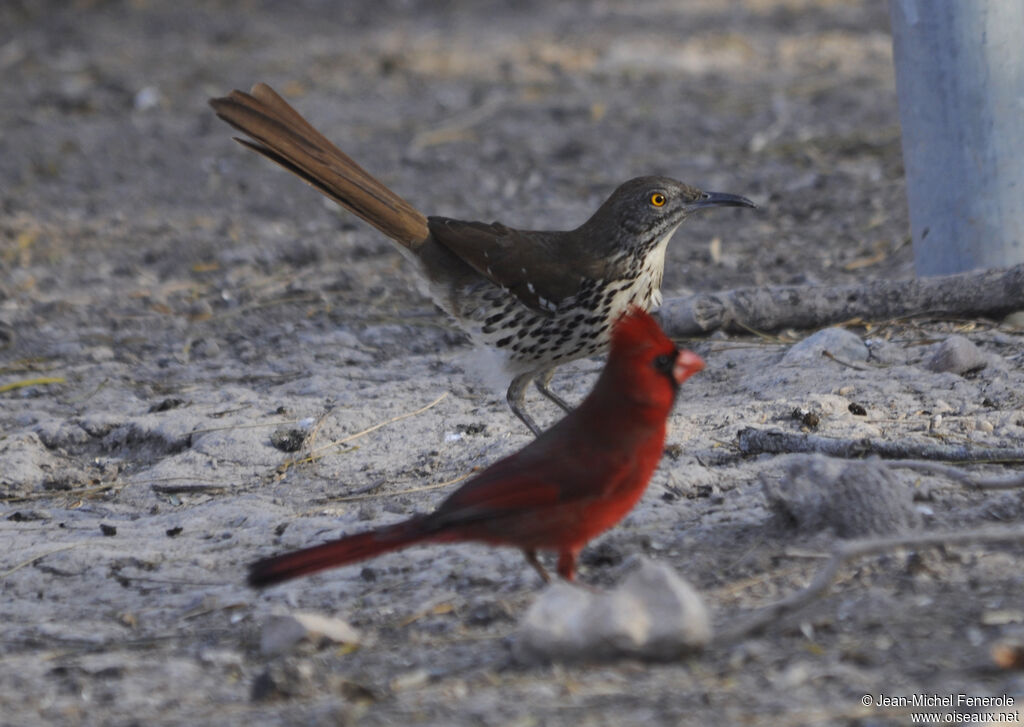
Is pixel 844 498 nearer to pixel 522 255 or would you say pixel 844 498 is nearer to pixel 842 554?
pixel 842 554

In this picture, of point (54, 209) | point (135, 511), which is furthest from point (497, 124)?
point (135, 511)

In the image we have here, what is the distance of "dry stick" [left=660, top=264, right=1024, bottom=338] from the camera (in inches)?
205

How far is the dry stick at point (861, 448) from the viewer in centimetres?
397

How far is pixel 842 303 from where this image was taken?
5422 millimetres

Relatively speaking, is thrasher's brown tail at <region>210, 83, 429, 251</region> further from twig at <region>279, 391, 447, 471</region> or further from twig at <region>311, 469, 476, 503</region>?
twig at <region>311, 469, 476, 503</region>

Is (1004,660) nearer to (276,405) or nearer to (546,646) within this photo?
(546,646)

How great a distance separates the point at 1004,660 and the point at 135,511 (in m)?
2.86

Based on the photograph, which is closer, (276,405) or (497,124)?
(276,405)

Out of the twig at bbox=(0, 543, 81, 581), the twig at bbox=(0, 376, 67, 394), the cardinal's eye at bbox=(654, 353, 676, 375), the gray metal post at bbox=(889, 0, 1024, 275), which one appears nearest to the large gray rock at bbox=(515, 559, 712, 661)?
the cardinal's eye at bbox=(654, 353, 676, 375)

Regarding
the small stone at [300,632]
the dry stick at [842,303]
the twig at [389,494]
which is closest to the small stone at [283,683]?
the small stone at [300,632]

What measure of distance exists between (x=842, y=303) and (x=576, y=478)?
2585 mm

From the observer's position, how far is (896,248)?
22.1 feet

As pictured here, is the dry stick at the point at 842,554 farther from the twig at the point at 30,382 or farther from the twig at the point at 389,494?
the twig at the point at 30,382

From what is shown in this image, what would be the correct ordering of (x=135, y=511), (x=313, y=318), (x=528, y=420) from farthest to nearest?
(x=313, y=318) → (x=528, y=420) → (x=135, y=511)
